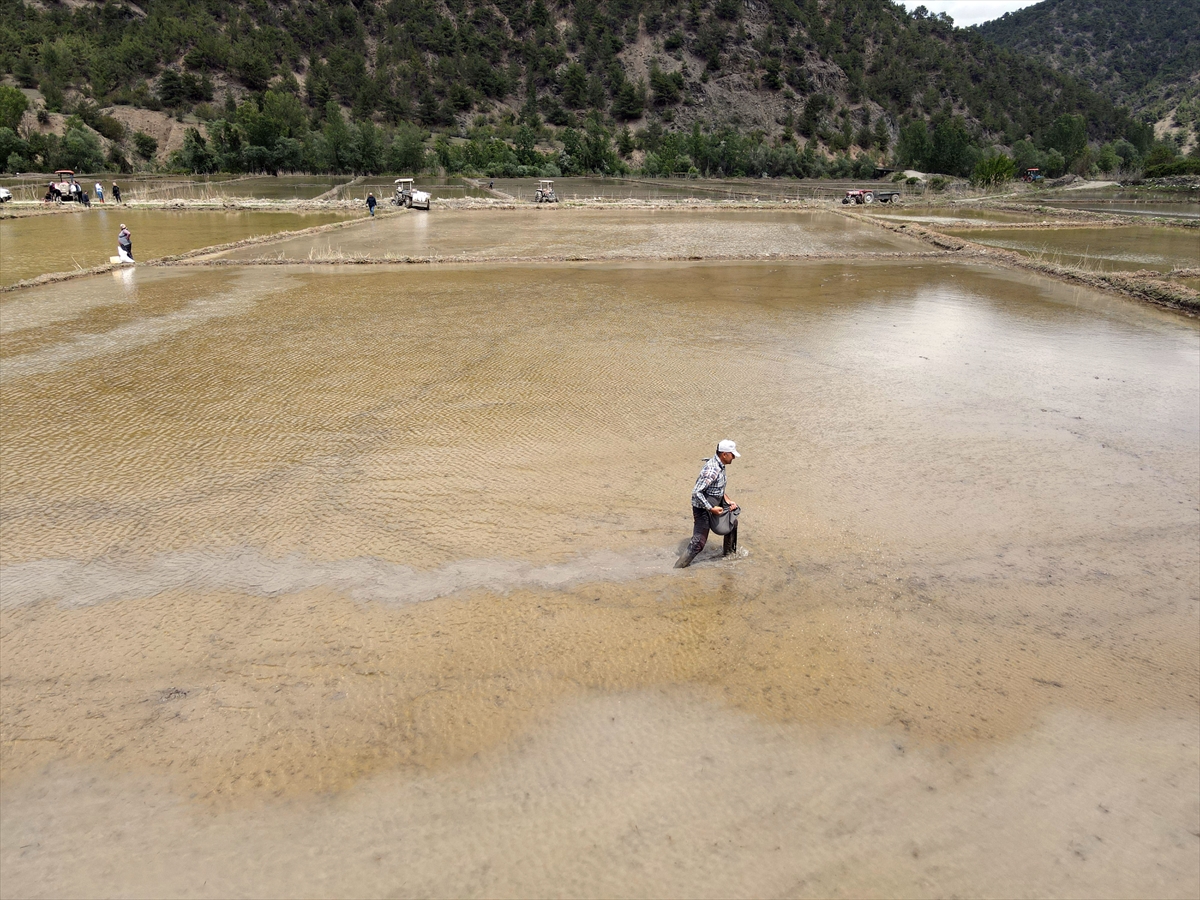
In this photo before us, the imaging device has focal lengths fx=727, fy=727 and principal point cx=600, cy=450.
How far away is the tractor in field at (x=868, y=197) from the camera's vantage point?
59.1m

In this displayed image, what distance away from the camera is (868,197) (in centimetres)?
6222

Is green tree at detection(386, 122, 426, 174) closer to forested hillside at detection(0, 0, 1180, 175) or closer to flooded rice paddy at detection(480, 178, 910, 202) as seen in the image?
forested hillside at detection(0, 0, 1180, 175)

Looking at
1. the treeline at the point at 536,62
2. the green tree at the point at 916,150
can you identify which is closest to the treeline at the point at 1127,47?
the treeline at the point at 536,62

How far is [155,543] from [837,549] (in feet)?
22.9

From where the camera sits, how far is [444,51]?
128 m

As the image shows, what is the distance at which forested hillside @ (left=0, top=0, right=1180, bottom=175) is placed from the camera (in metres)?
85.1

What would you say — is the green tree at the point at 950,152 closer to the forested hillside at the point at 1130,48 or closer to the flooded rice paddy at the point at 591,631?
the forested hillside at the point at 1130,48

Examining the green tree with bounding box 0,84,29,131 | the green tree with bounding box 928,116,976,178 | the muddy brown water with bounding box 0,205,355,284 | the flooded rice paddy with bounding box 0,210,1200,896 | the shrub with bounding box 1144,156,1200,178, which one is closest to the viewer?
the flooded rice paddy with bounding box 0,210,1200,896

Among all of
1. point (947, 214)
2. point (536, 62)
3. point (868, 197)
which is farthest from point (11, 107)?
point (947, 214)

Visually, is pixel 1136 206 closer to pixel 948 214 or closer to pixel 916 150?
pixel 948 214

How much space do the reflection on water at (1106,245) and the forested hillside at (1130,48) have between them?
13570 cm

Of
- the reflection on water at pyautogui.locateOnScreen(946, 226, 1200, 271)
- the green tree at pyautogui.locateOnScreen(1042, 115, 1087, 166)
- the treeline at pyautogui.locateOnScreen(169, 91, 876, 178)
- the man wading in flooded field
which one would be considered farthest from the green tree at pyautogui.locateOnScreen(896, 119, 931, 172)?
the man wading in flooded field

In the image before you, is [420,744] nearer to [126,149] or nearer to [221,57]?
[126,149]

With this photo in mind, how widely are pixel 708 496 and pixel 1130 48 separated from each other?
232555mm
